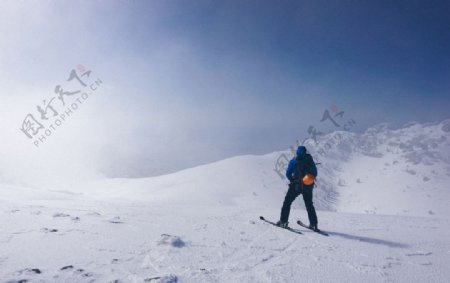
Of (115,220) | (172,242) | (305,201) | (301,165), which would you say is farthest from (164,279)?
(301,165)

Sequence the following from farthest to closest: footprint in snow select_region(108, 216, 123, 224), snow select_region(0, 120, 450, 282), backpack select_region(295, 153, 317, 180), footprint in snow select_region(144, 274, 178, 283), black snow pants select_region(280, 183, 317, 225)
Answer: backpack select_region(295, 153, 317, 180), black snow pants select_region(280, 183, 317, 225), footprint in snow select_region(108, 216, 123, 224), snow select_region(0, 120, 450, 282), footprint in snow select_region(144, 274, 178, 283)

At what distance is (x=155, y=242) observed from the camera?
6910mm

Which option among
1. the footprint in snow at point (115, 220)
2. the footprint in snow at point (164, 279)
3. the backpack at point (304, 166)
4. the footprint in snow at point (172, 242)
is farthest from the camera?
the backpack at point (304, 166)

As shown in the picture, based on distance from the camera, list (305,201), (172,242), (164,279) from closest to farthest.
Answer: (164,279), (172,242), (305,201)

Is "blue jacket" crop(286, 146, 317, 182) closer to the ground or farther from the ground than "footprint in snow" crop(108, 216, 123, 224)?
farther from the ground

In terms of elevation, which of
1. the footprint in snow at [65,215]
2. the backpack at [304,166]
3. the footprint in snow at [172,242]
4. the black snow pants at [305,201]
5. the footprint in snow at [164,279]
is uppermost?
the backpack at [304,166]

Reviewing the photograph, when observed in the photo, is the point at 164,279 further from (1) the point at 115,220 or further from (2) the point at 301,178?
(2) the point at 301,178

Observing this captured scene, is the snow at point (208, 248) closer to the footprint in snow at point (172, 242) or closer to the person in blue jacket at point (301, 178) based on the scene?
the footprint in snow at point (172, 242)

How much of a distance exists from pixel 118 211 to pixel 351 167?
89.6 meters

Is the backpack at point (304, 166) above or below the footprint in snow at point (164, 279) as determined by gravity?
above

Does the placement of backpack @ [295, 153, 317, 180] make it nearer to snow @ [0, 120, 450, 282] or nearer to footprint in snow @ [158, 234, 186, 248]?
snow @ [0, 120, 450, 282]

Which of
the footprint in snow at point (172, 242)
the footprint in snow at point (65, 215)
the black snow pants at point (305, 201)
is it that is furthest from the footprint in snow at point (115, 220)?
the black snow pants at point (305, 201)

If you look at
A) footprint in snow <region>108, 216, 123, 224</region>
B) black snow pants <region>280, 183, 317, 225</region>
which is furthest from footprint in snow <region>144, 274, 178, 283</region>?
black snow pants <region>280, 183, 317, 225</region>

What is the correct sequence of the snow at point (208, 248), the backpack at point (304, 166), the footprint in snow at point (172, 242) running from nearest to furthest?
the snow at point (208, 248) < the footprint in snow at point (172, 242) < the backpack at point (304, 166)
